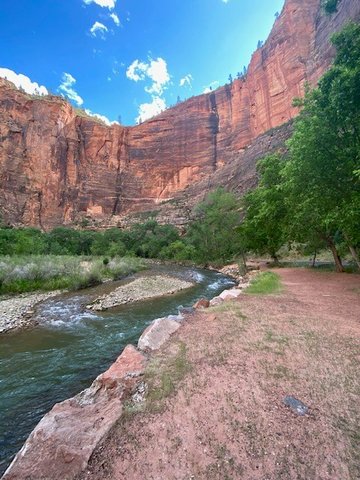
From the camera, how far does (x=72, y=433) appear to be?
2.62 metres

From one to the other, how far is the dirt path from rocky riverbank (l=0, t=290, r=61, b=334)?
7.54 metres

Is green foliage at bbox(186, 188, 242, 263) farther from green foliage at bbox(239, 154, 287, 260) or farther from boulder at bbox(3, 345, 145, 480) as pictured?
boulder at bbox(3, 345, 145, 480)

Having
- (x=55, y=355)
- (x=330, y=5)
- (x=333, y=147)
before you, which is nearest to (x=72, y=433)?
(x=55, y=355)

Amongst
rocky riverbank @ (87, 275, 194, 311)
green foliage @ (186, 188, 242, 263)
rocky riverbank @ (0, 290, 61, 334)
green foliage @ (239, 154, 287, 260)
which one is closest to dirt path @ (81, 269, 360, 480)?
rocky riverbank @ (0, 290, 61, 334)

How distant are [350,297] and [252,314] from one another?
4.40 m

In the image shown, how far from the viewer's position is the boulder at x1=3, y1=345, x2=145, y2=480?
227 centimetres

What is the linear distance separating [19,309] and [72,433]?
36.7ft

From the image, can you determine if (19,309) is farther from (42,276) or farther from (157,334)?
(157,334)

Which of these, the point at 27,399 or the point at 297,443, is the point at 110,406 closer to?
the point at 297,443

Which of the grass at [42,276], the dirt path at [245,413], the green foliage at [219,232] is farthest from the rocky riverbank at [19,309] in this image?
the green foliage at [219,232]

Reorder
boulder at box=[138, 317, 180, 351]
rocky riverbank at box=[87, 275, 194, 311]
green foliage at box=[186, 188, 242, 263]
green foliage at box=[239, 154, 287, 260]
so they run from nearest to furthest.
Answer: boulder at box=[138, 317, 180, 351] → rocky riverbank at box=[87, 275, 194, 311] → green foliage at box=[239, 154, 287, 260] → green foliage at box=[186, 188, 242, 263]

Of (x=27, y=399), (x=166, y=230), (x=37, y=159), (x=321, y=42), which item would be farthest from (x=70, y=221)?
(x=321, y=42)

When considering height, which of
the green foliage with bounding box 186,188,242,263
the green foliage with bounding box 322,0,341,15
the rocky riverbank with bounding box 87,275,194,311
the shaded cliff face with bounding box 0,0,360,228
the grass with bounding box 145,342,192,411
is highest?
the shaded cliff face with bounding box 0,0,360,228

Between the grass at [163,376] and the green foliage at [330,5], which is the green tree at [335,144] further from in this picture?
the grass at [163,376]
